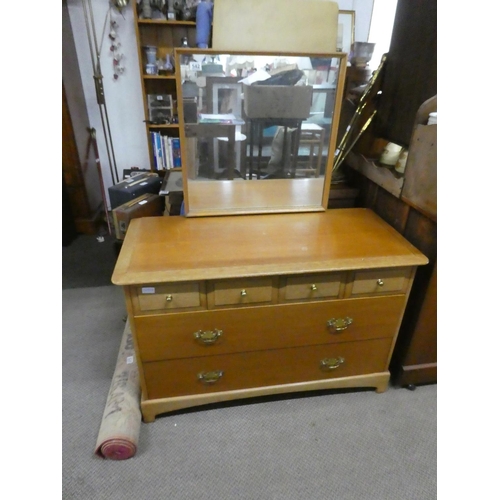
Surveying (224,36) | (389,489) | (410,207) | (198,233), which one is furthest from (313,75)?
(389,489)

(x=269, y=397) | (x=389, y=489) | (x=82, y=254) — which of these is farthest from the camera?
(x=82, y=254)

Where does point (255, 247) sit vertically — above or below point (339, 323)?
above

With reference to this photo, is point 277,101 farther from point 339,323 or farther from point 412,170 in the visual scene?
point 339,323

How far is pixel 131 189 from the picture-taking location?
1757 millimetres

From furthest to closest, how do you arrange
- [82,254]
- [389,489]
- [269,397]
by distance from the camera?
[82,254] → [269,397] → [389,489]

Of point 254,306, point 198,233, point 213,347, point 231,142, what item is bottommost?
point 213,347

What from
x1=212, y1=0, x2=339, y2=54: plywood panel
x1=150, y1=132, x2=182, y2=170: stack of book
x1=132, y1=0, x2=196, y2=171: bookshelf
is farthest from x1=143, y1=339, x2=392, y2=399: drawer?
x1=150, y1=132, x2=182, y2=170: stack of book

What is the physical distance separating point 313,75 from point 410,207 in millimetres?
620

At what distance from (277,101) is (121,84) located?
1.74 m

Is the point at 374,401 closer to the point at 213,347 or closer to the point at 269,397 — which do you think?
the point at 269,397

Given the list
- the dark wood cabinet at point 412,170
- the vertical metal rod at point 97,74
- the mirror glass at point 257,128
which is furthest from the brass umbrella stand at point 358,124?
the vertical metal rod at point 97,74

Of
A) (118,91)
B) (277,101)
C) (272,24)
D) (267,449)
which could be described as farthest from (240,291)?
(118,91)

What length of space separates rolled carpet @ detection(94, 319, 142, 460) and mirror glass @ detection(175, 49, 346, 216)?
0.70 meters

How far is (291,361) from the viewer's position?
1304mm
